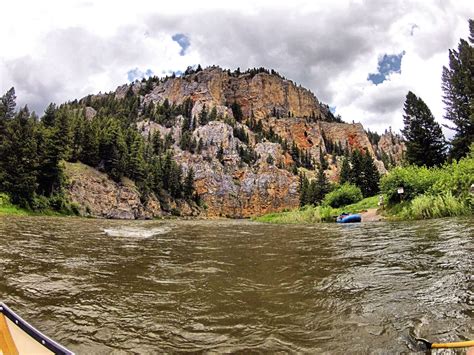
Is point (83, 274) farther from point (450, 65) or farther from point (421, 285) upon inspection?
point (450, 65)

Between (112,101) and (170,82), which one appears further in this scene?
(170,82)

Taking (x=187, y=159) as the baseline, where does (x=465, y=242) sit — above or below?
below

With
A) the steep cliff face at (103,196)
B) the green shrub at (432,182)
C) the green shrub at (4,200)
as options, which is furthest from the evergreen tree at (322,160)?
the green shrub at (4,200)

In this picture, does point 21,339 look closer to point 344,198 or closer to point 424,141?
point 344,198

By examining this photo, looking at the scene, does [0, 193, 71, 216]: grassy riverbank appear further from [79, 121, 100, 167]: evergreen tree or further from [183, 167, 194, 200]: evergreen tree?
[183, 167, 194, 200]: evergreen tree

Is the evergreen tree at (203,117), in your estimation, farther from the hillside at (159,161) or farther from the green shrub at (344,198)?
the green shrub at (344,198)

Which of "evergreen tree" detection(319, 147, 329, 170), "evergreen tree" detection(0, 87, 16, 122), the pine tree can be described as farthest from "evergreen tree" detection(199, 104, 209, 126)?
the pine tree

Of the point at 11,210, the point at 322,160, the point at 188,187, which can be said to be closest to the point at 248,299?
the point at 11,210

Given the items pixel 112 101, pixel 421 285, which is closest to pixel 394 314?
pixel 421 285

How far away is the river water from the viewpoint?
13.3 feet

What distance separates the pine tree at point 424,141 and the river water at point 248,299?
35859mm

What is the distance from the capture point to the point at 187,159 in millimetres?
122750

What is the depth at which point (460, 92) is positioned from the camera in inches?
1735

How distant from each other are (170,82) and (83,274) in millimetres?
198041
